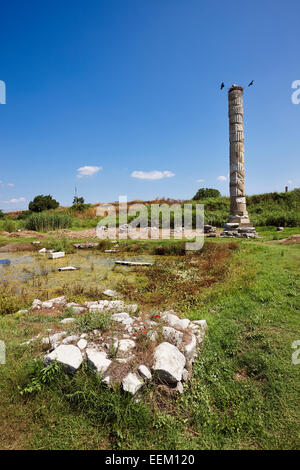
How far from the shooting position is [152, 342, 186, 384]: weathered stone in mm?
2432

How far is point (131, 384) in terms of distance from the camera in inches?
89.5

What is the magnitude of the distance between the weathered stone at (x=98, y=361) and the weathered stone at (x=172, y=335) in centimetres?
82

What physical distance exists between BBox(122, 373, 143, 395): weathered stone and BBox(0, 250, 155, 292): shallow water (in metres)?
4.02

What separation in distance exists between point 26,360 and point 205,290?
12.7 feet

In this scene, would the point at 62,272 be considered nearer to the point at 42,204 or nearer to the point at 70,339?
the point at 70,339


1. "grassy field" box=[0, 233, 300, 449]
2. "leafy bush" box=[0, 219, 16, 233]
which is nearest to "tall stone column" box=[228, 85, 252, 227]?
"grassy field" box=[0, 233, 300, 449]

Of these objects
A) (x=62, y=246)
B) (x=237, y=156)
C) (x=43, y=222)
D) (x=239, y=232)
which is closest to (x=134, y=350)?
(x=62, y=246)

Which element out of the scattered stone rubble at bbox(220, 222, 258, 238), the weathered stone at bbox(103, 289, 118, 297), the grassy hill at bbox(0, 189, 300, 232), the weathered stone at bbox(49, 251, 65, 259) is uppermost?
the grassy hill at bbox(0, 189, 300, 232)

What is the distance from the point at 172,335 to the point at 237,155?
14.1 metres

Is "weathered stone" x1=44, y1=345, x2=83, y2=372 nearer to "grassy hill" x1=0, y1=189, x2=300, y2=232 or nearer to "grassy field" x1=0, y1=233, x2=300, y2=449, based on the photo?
"grassy field" x1=0, y1=233, x2=300, y2=449

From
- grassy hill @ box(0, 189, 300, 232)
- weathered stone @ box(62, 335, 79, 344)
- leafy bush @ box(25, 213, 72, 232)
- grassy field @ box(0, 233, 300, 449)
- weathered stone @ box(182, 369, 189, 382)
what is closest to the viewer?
grassy field @ box(0, 233, 300, 449)

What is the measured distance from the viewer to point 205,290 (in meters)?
5.46
